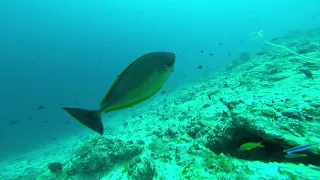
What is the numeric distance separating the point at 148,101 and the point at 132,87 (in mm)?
27311

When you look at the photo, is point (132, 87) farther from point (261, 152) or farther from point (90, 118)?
point (261, 152)

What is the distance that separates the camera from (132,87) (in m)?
1.33

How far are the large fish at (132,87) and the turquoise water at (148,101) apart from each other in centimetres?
187

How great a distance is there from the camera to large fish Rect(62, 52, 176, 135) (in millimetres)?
1337

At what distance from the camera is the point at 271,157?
2.90 metres

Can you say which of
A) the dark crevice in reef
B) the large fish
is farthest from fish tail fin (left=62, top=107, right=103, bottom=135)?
the dark crevice in reef

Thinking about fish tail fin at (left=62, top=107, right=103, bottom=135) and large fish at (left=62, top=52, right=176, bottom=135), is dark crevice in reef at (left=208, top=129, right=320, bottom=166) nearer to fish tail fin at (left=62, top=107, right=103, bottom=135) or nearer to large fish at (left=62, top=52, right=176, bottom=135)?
large fish at (left=62, top=52, right=176, bottom=135)

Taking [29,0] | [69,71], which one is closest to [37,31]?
[29,0]

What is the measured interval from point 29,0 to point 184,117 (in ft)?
417

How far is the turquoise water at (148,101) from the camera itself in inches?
119

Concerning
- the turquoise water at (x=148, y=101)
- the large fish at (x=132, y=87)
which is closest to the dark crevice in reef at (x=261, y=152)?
the turquoise water at (x=148, y=101)

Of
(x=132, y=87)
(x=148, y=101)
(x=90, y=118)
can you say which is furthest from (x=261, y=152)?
(x=148, y=101)

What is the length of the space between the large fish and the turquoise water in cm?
187

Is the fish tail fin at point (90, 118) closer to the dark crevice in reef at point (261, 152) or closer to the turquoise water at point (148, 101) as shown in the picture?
the turquoise water at point (148, 101)
